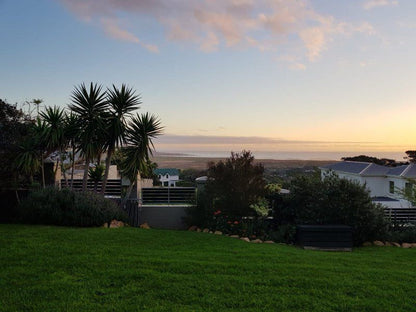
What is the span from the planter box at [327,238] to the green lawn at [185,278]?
1514mm

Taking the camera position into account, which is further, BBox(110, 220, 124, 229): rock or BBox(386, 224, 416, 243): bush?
BBox(386, 224, 416, 243): bush

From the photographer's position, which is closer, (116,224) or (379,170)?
(116,224)

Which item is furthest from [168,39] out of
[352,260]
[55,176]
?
[352,260]

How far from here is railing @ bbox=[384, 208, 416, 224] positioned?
1061 cm

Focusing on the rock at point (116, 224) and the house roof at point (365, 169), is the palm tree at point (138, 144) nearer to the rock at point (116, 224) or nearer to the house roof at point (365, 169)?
the rock at point (116, 224)

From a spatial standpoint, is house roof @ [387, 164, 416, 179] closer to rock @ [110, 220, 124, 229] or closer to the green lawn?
the green lawn

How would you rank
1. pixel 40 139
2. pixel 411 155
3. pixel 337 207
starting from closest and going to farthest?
pixel 337 207 → pixel 40 139 → pixel 411 155

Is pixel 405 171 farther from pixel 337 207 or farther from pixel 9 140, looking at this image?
pixel 9 140

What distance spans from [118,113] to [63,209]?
4.17m

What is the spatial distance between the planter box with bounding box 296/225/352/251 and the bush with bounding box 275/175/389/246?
0.68 metres

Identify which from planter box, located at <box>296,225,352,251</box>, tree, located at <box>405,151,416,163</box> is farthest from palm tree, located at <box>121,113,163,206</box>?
tree, located at <box>405,151,416,163</box>

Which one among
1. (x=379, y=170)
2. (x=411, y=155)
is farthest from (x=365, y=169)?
(x=411, y=155)

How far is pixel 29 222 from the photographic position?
8719 mm

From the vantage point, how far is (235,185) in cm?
1012
